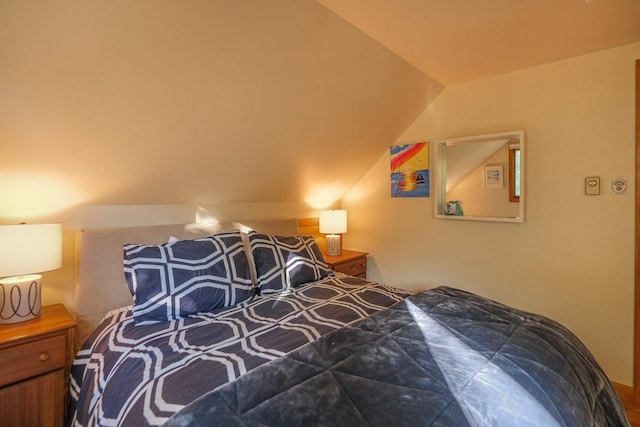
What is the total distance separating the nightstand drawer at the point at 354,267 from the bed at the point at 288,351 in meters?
0.88

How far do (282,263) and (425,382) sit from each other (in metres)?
1.33

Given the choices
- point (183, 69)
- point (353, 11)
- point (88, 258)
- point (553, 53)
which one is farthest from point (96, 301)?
point (553, 53)

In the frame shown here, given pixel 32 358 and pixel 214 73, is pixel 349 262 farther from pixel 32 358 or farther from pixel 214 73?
pixel 32 358

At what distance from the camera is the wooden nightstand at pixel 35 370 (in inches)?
54.7

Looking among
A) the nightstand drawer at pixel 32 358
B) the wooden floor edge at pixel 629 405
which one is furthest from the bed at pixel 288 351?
the wooden floor edge at pixel 629 405

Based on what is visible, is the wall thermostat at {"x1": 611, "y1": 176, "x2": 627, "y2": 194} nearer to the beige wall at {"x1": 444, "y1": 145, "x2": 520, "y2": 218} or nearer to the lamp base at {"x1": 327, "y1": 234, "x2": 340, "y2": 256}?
the beige wall at {"x1": 444, "y1": 145, "x2": 520, "y2": 218}

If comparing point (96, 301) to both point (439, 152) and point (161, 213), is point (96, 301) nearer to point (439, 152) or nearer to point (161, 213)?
point (161, 213)

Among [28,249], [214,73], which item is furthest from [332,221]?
[28,249]

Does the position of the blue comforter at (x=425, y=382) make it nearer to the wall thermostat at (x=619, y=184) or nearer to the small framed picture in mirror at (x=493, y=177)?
the wall thermostat at (x=619, y=184)

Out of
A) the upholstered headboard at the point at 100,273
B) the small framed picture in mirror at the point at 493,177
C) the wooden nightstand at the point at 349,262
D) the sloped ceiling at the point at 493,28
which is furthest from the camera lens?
the wooden nightstand at the point at 349,262

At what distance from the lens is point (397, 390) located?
943 mm

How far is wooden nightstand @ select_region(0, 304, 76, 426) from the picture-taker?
1.39 meters

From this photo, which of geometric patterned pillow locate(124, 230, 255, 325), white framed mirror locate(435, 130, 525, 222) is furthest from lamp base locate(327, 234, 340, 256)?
geometric patterned pillow locate(124, 230, 255, 325)

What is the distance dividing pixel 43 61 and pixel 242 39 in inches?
32.5
